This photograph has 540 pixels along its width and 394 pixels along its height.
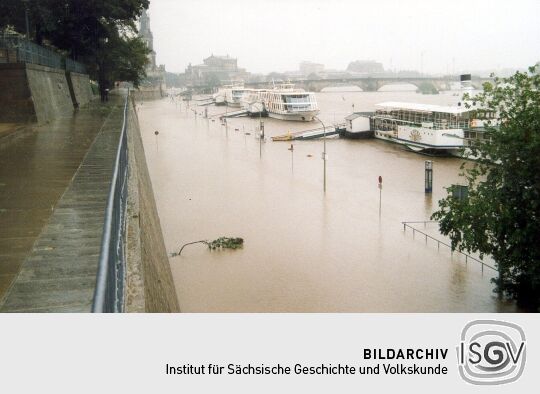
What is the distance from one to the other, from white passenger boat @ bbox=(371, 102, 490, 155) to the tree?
1996 centimetres

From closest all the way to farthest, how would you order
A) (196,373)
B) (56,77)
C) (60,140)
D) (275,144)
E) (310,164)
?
(196,373)
(60,140)
(56,77)
(310,164)
(275,144)

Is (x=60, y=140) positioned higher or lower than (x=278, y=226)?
higher

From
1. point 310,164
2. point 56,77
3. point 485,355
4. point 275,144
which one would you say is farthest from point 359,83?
point 485,355

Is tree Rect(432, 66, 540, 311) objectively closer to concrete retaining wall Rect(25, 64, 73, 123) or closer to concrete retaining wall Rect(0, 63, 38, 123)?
concrete retaining wall Rect(0, 63, 38, 123)

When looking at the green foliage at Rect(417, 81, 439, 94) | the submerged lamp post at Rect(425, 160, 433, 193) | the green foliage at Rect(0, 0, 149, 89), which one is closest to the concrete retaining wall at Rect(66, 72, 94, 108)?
the green foliage at Rect(0, 0, 149, 89)

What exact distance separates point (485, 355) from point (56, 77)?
22571 millimetres

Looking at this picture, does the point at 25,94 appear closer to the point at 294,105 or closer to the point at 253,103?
the point at 294,105

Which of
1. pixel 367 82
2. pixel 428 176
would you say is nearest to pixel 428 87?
pixel 367 82

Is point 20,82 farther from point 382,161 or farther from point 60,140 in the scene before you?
point 382,161

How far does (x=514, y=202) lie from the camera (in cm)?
1038

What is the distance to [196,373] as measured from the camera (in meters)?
3.87

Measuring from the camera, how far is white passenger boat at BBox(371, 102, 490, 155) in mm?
35531

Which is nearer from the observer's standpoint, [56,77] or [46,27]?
[56,77]

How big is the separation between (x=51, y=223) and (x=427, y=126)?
34446 millimetres
